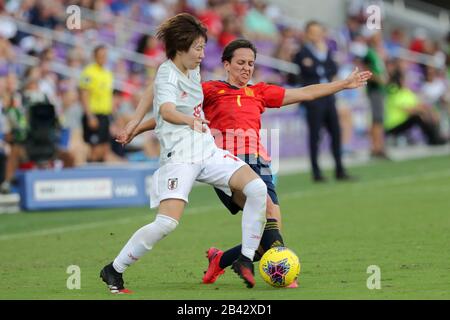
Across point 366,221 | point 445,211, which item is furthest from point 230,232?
point 445,211

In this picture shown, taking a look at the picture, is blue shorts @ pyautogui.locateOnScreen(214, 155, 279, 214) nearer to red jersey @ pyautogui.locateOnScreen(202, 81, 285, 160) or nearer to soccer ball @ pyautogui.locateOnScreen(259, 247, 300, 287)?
red jersey @ pyautogui.locateOnScreen(202, 81, 285, 160)

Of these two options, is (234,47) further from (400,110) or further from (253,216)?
(400,110)

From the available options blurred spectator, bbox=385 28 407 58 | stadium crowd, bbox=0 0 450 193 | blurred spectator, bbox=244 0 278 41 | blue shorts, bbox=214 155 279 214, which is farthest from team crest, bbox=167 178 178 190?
blurred spectator, bbox=385 28 407 58

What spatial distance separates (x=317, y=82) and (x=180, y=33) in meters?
10.8

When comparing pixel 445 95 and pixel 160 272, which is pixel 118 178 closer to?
pixel 160 272

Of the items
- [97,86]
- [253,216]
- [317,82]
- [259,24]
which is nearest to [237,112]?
[253,216]

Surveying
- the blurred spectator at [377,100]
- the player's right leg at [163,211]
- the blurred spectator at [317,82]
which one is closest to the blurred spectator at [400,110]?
the blurred spectator at [377,100]

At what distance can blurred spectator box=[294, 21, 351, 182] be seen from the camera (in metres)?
19.3

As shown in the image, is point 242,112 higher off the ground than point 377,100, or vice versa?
point 377,100

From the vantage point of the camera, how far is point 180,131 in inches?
346

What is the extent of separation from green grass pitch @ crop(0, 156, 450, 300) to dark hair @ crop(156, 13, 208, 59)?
182cm

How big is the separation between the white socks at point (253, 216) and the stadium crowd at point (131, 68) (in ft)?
28.0

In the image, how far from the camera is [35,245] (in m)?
12.7

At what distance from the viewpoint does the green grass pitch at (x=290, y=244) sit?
29.3ft
